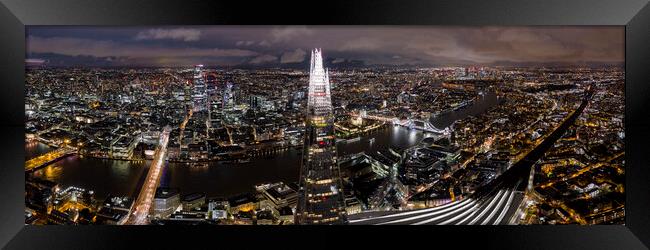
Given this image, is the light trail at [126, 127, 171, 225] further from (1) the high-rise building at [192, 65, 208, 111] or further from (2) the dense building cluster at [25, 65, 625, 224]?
(1) the high-rise building at [192, 65, 208, 111]

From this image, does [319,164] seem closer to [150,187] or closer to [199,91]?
[199,91]

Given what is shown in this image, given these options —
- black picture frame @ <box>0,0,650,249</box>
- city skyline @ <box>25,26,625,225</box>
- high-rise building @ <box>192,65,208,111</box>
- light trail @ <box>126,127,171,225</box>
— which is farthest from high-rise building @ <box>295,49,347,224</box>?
light trail @ <box>126,127,171,225</box>

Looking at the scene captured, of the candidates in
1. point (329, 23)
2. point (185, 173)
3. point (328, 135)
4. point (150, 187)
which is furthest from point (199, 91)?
point (329, 23)

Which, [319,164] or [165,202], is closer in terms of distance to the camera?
[165,202]

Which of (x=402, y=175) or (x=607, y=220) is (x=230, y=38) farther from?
(x=607, y=220)

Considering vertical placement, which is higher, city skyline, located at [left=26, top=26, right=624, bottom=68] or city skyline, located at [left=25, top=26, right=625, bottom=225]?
city skyline, located at [left=26, top=26, right=624, bottom=68]

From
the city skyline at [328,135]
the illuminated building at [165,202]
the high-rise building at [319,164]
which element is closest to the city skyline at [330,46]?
the city skyline at [328,135]
